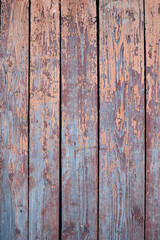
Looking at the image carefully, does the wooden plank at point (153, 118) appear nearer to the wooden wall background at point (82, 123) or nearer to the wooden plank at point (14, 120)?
the wooden wall background at point (82, 123)

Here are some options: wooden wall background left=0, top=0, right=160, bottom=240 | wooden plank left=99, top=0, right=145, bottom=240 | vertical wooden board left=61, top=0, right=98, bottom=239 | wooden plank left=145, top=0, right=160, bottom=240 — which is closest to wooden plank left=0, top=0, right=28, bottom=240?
wooden wall background left=0, top=0, right=160, bottom=240

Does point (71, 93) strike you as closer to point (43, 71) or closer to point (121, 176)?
point (43, 71)

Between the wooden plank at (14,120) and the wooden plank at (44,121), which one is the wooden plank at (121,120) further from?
the wooden plank at (14,120)

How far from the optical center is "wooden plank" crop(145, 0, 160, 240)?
91 cm

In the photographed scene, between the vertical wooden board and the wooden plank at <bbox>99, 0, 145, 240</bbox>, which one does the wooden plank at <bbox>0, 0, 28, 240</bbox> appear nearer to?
the vertical wooden board

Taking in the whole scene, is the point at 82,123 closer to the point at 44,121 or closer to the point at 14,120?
the point at 44,121

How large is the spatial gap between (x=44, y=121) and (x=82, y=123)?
178 millimetres

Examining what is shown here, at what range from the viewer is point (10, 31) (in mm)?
946

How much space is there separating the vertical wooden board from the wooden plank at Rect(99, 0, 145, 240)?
0.04 m

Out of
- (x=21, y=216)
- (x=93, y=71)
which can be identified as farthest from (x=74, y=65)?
(x=21, y=216)

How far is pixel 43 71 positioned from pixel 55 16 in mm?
266

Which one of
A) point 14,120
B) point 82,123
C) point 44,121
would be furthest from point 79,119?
point 14,120

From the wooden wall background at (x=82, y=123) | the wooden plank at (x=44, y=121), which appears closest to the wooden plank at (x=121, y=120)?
the wooden wall background at (x=82, y=123)

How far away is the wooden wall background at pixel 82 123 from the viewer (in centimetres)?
92
